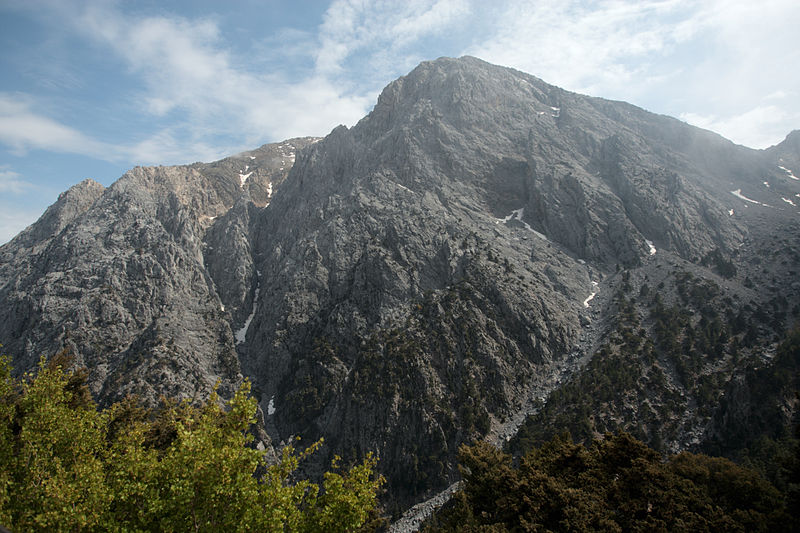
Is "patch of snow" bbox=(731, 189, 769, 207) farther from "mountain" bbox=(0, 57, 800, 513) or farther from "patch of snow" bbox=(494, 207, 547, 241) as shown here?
"patch of snow" bbox=(494, 207, 547, 241)

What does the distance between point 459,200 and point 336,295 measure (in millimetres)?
57856

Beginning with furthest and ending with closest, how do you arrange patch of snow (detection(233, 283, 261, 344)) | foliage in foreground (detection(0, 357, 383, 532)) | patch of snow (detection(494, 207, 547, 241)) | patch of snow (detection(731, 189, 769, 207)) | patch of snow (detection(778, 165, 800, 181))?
patch of snow (detection(778, 165, 800, 181)) < patch of snow (detection(731, 189, 769, 207)) < patch of snow (detection(494, 207, 547, 241)) < patch of snow (detection(233, 283, 261, 344)) < foliage in foreground (detection(0, 357, 383, 532))

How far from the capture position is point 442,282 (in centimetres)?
11550

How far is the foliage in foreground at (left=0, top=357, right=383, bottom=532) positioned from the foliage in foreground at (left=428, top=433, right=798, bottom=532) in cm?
1960

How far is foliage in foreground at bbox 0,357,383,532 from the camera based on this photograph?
15.2 m

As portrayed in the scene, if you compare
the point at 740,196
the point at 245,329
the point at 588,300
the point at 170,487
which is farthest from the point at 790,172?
the point at 170,487

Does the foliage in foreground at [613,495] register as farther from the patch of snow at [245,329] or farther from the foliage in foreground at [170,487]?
the patch of snow at [245,329]

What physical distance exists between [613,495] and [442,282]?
85.4 m

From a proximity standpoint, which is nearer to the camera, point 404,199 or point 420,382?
point 420,382

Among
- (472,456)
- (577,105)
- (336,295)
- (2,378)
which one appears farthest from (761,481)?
(577,105)

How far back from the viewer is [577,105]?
191 m

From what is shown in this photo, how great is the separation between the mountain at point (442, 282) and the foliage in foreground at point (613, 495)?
114 ft

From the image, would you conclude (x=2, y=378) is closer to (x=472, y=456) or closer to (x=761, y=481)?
(x=472, y=456)

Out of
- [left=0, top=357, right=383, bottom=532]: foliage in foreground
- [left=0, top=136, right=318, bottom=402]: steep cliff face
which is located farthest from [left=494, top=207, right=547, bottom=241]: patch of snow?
[left=0, top=357, right=383, bottom=532]: foliage in foreground
